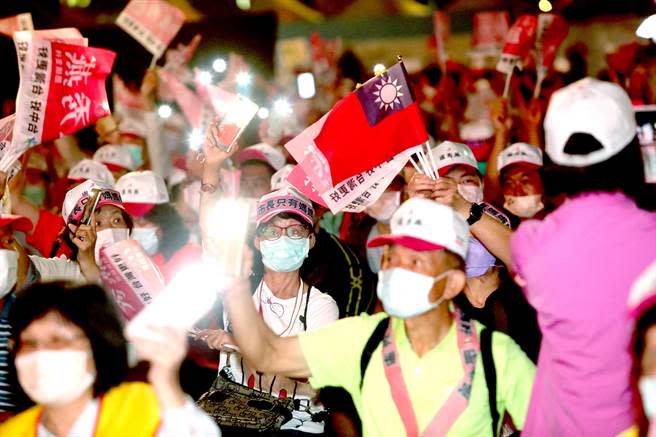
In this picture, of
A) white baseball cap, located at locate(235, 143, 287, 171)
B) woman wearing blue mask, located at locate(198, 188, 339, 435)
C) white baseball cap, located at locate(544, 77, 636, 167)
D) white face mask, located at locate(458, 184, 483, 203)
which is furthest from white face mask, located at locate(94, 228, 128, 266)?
white baseball cap, located at locate(544, 77, 636, 167)

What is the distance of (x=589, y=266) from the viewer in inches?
123

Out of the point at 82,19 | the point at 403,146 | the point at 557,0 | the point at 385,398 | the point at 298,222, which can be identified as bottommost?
the point at 385,398

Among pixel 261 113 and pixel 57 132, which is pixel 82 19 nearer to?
pixel 261 113

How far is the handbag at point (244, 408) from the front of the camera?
4.15 m

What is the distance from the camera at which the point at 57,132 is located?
539 centimetres

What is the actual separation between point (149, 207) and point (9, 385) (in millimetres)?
2649

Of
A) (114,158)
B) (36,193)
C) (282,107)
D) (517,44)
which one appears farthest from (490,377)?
(36,193)

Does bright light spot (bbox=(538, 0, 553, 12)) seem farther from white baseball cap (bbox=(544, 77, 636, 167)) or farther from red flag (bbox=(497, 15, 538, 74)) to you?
white baseball cap (bbox=(544, 77, 636, 167))

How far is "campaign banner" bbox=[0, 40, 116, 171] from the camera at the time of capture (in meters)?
5.29

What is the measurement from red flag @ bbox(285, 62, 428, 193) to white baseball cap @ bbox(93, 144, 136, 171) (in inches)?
148

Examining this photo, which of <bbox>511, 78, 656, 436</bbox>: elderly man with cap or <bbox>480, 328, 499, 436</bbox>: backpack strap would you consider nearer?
<bbox>511, 78, 656, 436</bbox>: elderly man with cap

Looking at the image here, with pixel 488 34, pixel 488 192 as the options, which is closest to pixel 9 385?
pixel 488 192

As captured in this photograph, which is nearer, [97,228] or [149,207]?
[97,228]

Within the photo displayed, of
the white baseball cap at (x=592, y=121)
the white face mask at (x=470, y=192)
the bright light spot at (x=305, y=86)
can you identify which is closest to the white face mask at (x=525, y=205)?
the white face mask at (x=470, y=192)
